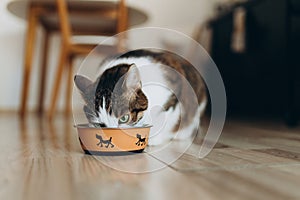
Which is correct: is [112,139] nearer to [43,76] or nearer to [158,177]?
[158,177]

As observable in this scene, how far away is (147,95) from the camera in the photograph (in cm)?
100

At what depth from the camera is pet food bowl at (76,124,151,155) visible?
0.77m

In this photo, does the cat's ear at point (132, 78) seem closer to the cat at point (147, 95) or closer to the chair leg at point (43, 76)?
the cat at point (147, 95)

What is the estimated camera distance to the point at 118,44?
6.97ft

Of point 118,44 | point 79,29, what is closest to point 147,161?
point 118,44

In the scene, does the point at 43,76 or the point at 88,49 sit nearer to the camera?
the point at 88,49

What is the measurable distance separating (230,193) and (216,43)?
2424 millimetres

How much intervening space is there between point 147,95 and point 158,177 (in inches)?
17.1

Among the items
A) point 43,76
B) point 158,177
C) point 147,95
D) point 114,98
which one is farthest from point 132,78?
point 43,76

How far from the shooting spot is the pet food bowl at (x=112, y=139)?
774 mm

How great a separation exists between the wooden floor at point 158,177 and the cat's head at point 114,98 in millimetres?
101

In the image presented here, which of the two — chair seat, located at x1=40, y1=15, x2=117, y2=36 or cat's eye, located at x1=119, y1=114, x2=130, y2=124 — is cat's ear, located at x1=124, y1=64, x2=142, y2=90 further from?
chair seat, located at x1=40, y1=15, x2=117, y2=36

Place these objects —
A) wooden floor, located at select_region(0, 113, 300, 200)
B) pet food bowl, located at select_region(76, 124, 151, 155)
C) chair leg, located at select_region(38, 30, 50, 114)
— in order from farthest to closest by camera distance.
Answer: chair leg, located at select_region(38, 30, 50, 114) → pet food bowl, located at select_region(76, 124, 151, 155) → wooden floor, located at select_region(0, 113, 300, 200)

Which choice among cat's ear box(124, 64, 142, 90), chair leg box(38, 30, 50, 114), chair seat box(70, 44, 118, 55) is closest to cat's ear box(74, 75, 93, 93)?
cat's ear box(124, 64, 142, 90)
